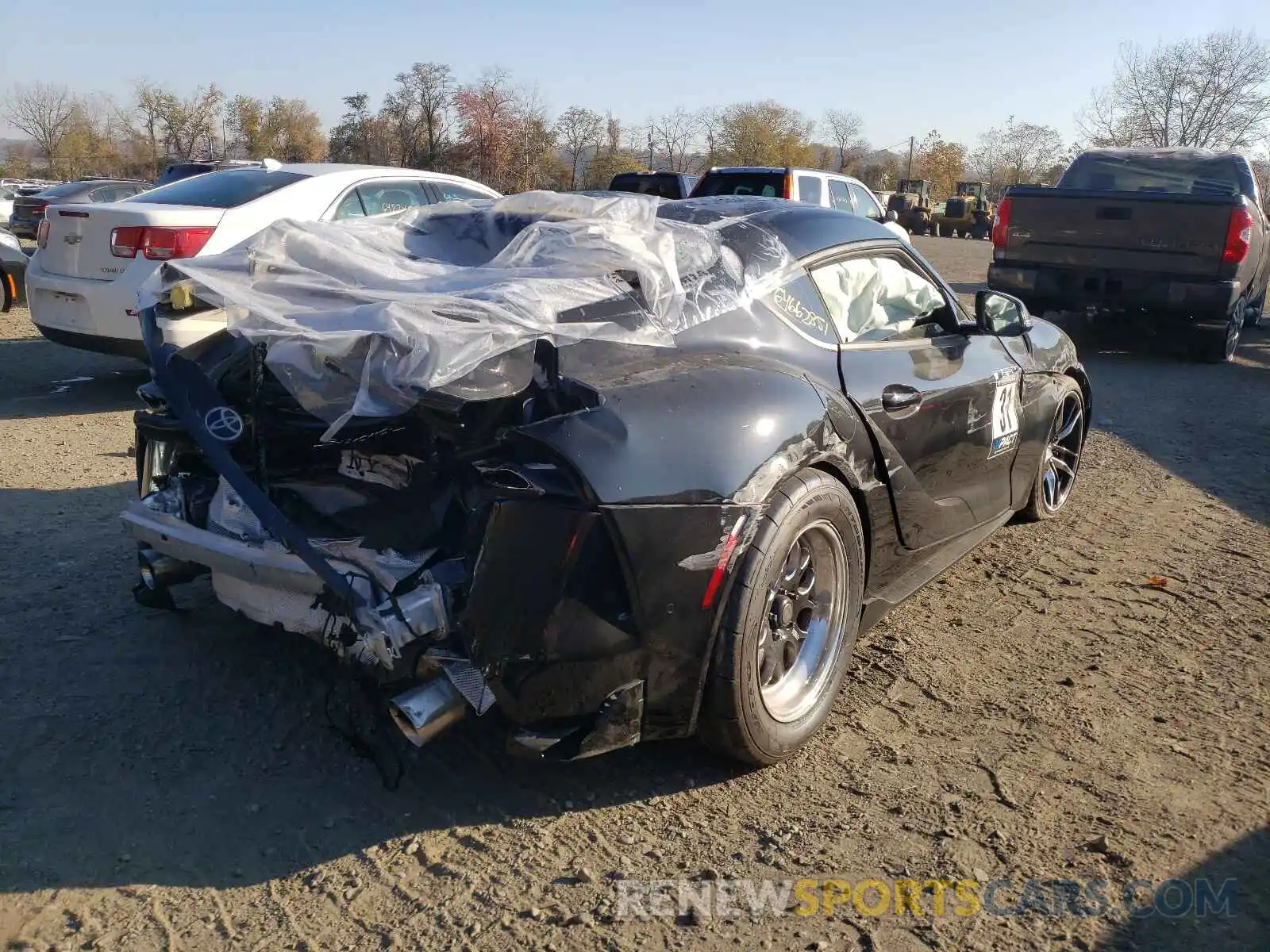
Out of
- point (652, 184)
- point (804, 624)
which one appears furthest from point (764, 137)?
point (804, 624)

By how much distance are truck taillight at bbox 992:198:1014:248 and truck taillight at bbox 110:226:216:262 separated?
7.28 meters

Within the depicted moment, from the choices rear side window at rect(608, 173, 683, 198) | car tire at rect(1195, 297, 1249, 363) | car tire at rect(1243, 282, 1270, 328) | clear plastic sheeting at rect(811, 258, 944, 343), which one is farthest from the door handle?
rear side window at rect(608, 173, 683, 198)

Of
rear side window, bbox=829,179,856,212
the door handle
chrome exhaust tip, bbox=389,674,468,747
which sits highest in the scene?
rear side window, bbox=829,179,856,212

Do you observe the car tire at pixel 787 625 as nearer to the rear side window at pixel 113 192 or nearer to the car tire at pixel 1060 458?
the car tire at pixel 1060 458

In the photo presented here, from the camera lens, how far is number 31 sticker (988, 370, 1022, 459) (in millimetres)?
4102

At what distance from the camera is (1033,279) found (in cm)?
1002

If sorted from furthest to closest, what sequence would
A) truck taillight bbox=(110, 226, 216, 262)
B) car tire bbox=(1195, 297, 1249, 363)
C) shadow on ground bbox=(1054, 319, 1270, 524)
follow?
car tire bbox=(1195, 297, 1249, 363) < truck taillight bbox=(110, 226, 216, 262) < shadow on ground bbox=(1054, 319, 1270, 524)

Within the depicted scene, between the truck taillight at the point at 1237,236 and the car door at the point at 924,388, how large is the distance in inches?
247

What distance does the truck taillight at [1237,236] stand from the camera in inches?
360

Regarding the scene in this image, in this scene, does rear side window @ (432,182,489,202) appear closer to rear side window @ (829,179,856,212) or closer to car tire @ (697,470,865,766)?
car tire @ (697,470,865,766)

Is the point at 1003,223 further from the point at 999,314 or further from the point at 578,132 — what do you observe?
the point at 578,132

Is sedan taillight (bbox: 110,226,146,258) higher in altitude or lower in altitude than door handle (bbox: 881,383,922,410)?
higher

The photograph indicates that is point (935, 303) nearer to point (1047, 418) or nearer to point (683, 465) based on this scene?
point (1047, 418)

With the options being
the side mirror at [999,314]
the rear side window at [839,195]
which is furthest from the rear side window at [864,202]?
the side mirror at [999,314]
